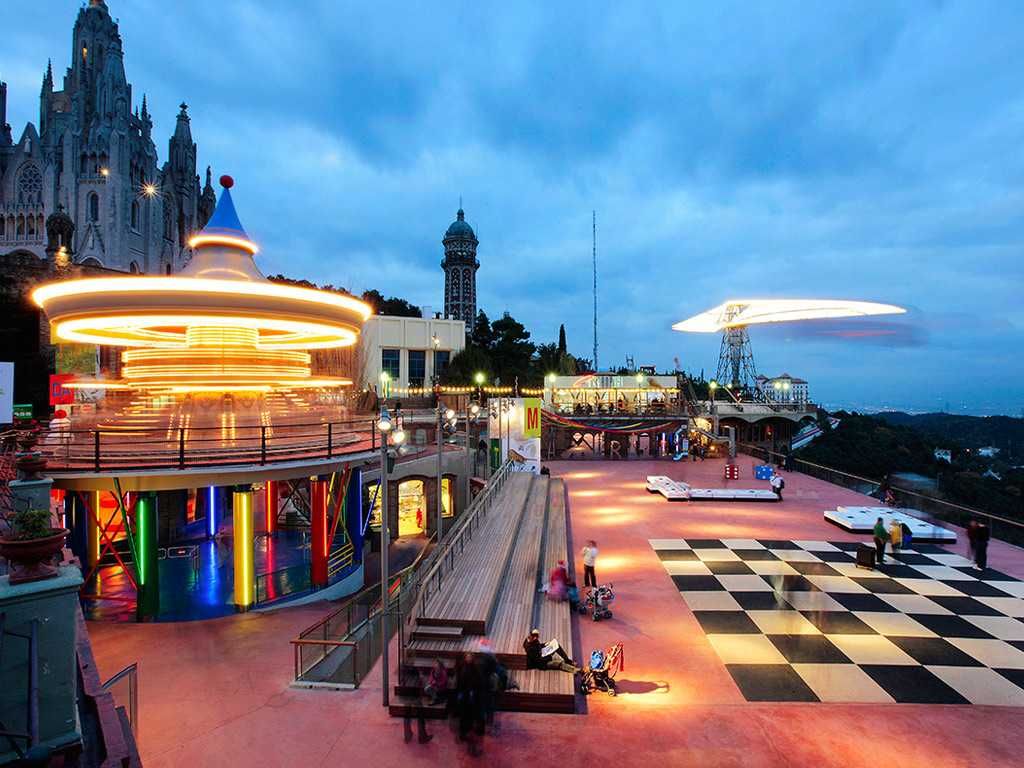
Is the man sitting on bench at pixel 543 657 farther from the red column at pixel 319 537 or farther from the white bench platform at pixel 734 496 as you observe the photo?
the white bench platform at pixel 734 496

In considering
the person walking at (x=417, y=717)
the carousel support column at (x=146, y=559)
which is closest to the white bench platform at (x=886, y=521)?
the person walking at (x=417, y=717)

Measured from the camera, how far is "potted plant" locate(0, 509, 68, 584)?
434cm

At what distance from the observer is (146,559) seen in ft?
44.3

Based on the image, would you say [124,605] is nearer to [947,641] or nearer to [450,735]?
[450,735]

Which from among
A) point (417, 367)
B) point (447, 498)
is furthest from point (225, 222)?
point (417, 367)

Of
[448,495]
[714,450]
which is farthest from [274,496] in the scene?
[714,450]

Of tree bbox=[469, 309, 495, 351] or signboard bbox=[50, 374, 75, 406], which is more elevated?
tree bbox=[469, 309, 495, 351]

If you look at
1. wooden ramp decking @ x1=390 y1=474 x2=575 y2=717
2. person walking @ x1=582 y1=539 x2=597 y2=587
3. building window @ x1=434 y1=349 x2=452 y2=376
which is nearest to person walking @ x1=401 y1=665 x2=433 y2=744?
wooden ramp decking @ x1=390 y1=474 x2=575 y2=717

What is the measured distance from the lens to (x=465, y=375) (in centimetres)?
5644

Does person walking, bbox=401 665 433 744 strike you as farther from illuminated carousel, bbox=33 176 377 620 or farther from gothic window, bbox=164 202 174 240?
gothic window, bbox=164 202 174 240

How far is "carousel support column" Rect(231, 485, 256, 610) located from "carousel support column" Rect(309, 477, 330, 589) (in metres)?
2.09

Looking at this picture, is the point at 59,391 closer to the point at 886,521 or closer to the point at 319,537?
the point at 319,537

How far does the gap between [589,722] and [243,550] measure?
395 inches

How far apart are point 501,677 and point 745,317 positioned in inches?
1816
